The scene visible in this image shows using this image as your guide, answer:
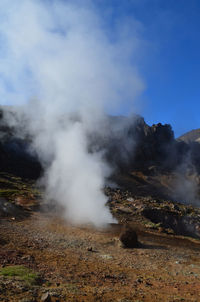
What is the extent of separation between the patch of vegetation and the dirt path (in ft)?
0.91

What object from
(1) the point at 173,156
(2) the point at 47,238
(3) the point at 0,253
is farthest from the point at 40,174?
(1) the point at 173,156

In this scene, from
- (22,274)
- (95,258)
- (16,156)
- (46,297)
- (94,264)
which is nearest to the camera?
(46,297)

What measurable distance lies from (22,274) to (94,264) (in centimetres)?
428

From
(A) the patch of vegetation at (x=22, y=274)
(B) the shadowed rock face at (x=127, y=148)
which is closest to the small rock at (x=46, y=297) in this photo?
(A) the patch of vegetation at (x=22, y=274)

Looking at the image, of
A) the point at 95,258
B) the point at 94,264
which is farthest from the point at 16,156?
the point at 94,264

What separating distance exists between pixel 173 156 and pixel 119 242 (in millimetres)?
97751

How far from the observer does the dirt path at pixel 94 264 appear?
23.0 ft

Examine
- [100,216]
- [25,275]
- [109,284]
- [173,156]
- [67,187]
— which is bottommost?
[109,284]

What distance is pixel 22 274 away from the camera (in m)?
7.73

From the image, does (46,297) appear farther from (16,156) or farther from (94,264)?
(16,156)

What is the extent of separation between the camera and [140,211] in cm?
2783

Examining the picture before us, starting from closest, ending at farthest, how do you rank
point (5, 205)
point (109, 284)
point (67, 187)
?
1. point (109, 284)
2. point (5, 205)
3. point (67, 187)

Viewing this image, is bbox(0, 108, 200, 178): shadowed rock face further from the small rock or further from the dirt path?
the small rock

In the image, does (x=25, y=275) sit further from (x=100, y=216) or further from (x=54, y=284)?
(x=100, y=216)
